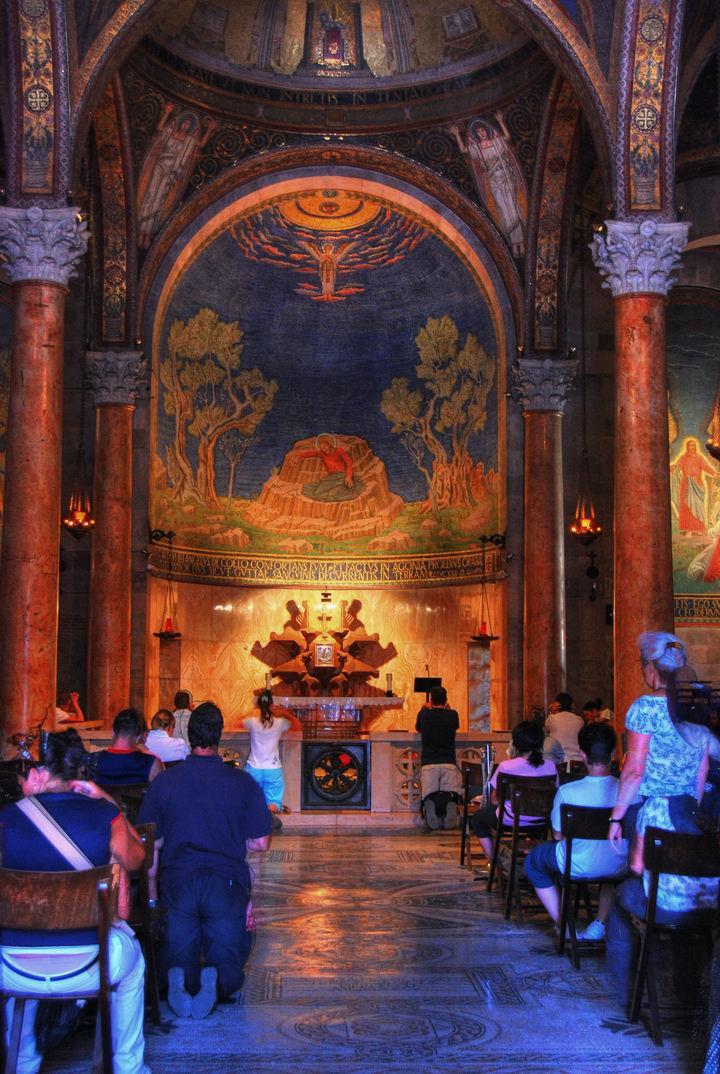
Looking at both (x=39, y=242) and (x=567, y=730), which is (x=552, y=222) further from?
(x=39, y=242)

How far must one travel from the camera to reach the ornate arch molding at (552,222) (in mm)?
18047

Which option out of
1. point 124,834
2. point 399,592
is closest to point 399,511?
point 399,592

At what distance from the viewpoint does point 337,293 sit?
74.8 ft

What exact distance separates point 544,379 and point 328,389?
17.9 ft

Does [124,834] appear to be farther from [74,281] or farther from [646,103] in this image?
[74,281]

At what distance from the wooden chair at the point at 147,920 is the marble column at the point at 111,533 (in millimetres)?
11978

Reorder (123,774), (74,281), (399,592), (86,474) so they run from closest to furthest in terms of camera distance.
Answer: (123,774), (86,474), (74,281), (399,592)

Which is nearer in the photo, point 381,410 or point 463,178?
point 463,178

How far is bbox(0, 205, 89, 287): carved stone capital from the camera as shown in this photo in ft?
42.3

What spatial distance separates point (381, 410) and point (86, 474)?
21.5 ft

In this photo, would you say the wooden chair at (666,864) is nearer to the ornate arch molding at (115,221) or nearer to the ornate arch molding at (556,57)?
the ornate arch molding at (556,57)

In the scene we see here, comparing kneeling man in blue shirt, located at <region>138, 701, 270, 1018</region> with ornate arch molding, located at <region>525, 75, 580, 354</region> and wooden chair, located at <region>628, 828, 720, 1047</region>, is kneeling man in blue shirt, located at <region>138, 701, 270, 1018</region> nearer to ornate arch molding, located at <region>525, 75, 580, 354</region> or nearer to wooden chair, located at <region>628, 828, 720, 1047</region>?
wooden chair, located at <region>628, 828, 720, 1047</region>

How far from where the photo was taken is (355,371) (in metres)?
23.2

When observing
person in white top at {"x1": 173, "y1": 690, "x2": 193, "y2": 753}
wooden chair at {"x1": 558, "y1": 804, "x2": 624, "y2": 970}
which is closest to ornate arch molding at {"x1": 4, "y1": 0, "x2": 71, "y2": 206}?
person in white top at {"x1": 173, "y1": 690, "x2": 193, "y2": 753}
